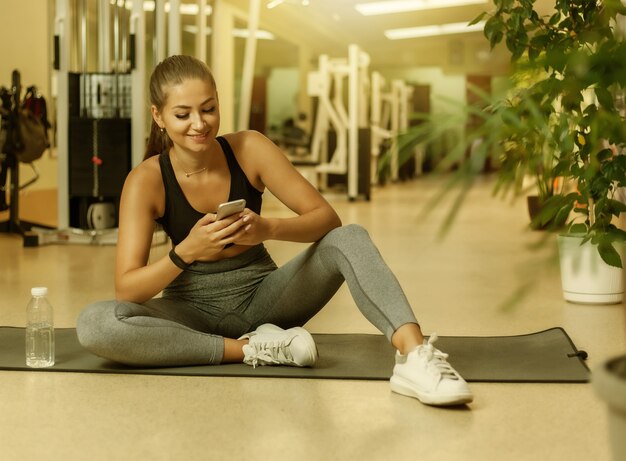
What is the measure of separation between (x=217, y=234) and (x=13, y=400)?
563mm

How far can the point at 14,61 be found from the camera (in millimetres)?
6688

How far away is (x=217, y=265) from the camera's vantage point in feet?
7.26

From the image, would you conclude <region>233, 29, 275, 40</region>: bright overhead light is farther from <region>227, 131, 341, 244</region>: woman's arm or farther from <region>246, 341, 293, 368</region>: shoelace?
<region>246, 341, 293, 368</region>: shoelace

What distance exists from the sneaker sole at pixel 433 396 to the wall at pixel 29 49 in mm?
5346

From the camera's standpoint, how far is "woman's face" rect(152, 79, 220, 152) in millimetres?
2039

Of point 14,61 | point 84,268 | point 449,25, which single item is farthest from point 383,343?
point 449,25

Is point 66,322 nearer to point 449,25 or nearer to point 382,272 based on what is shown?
point 382,272

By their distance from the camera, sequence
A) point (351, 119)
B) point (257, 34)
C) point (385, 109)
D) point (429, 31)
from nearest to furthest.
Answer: point (351, 119)
point (385, 109)
point (257, 34)
point (429, 31)

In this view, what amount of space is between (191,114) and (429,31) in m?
13.0

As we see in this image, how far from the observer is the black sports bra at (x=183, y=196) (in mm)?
2137

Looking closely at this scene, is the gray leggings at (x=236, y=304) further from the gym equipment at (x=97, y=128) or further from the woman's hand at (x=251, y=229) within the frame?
the gym equipment at (x=97, y=128)

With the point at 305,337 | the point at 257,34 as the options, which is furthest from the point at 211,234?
the point at 257,34

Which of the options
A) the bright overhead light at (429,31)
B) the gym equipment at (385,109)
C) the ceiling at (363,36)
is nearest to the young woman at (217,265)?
the ceiling at (363,36)

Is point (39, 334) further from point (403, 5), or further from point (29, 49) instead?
point (403, 5)
